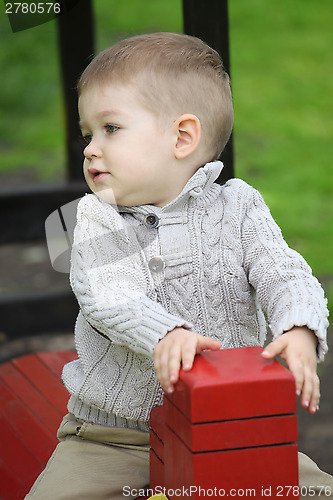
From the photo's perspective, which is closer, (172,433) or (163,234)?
(172,433)

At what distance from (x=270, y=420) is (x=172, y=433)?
0.52 feet

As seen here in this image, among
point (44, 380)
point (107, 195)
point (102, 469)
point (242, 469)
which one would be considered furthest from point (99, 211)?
point (44, 380)

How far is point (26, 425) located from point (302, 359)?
105 cm

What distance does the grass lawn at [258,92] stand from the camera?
17.1ft

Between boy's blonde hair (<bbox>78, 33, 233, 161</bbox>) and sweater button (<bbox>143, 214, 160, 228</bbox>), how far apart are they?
0.17 metres

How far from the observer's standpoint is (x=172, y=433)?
44.9 inches

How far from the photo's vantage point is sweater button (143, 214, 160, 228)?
1488 millimetres

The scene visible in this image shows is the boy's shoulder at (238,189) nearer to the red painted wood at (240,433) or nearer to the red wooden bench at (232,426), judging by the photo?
the red wooden bench at (232,426)

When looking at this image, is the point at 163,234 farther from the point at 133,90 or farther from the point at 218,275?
the point at 133,90

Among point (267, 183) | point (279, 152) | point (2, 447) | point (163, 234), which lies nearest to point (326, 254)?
point (267, 183)

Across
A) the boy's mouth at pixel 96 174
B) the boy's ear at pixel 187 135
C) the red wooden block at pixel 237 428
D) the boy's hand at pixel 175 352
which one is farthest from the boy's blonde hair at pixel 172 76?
the red wooden block at pixel 237 428

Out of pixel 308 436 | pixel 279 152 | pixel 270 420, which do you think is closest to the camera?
pixel 270 420

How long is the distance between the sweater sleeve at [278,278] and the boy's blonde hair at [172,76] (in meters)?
0.17

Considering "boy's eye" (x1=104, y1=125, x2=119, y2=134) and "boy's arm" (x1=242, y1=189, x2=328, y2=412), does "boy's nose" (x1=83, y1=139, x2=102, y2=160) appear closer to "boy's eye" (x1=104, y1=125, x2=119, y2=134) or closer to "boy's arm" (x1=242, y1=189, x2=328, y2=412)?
"boy's eye" (x1=104, y1=125, x2=119, y2=134)
